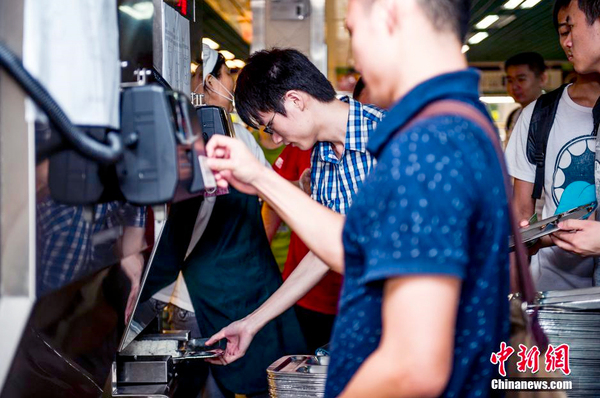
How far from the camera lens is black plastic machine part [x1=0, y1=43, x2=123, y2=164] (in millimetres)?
907

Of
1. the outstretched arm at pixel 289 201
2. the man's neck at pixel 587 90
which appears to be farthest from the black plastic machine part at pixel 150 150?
the man's neck at pixel 587 90

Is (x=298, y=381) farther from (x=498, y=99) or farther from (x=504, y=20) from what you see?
(x=498, y=99)

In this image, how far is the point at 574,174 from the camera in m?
2.75

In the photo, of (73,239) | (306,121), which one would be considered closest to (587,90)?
(306,121)

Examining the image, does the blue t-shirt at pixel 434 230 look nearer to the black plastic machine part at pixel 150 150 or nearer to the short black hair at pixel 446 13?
the short black hair at pixel 446 13

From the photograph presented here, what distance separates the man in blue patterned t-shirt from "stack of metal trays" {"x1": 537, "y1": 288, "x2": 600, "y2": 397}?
0.98 meters

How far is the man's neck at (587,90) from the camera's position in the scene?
109 inches

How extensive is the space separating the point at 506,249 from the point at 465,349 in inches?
6.7

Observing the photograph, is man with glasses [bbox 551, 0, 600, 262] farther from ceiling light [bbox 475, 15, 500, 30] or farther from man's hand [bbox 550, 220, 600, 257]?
ceiling light [bbox 475, 15, 500, 30]

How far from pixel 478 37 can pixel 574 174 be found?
8.27 m

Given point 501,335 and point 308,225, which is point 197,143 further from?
point 501,335

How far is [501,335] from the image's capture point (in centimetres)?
118

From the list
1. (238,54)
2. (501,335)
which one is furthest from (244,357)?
(238,54)

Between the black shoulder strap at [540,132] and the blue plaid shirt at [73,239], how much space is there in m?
2.00
